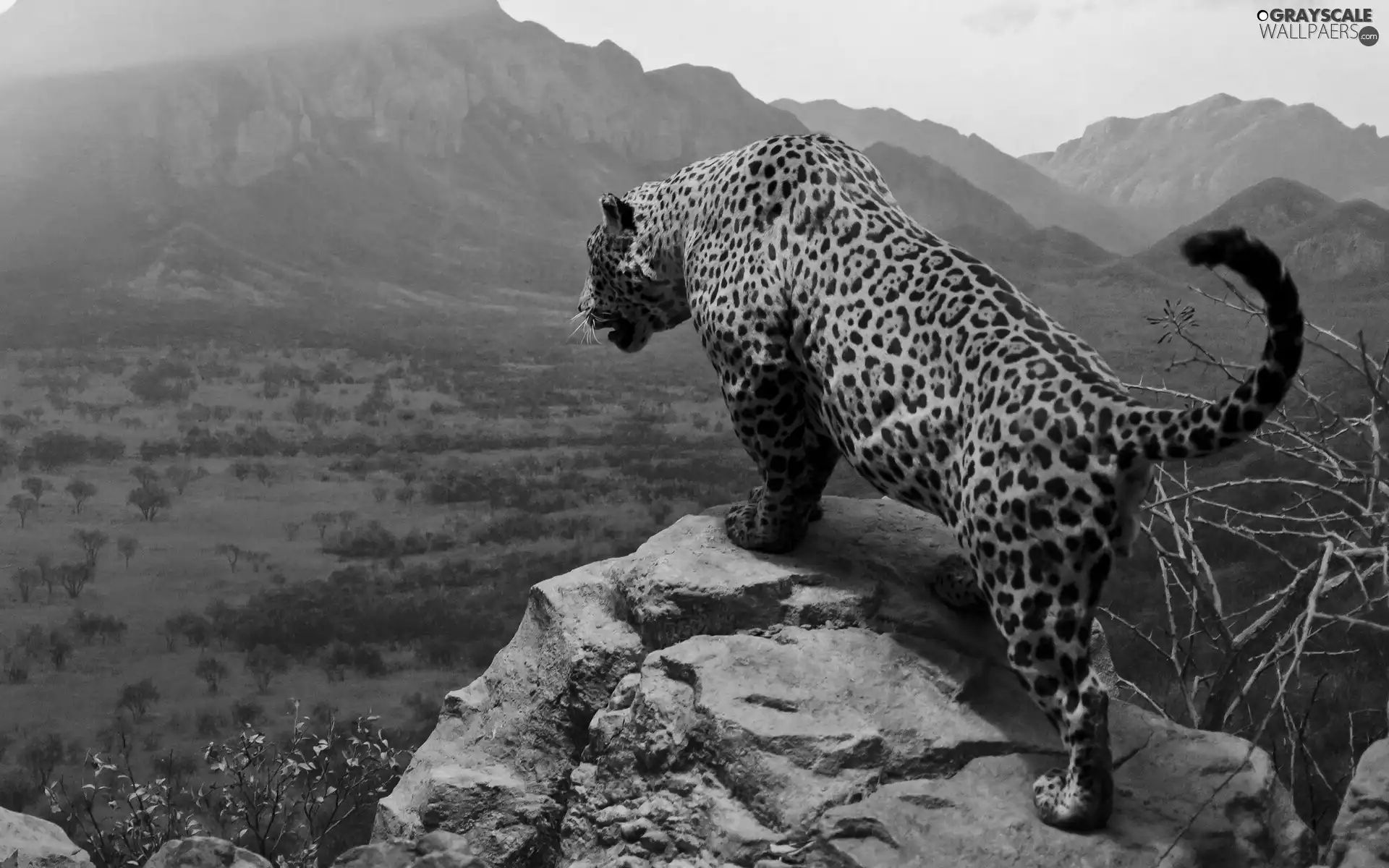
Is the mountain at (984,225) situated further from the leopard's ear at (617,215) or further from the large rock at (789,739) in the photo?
the large rock at (789,739)

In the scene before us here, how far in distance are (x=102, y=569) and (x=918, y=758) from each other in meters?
4.57

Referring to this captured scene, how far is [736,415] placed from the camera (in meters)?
3.57

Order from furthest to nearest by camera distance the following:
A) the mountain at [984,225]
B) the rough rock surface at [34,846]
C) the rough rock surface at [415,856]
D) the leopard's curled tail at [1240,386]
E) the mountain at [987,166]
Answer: the mountain at [984,225] → the mountain at [987,166] → the rough rock surface at [34,846] → the rough rock surface at [415,856] → the leopard's curled tail at [1240,386]

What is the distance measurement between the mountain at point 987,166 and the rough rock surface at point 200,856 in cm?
574

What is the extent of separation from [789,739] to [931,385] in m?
1.09

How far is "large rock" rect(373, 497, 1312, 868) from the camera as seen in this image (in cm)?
285

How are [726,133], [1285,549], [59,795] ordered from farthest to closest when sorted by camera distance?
[726,133] < [1285,549] < [59,795]

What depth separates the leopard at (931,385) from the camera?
8.63ft

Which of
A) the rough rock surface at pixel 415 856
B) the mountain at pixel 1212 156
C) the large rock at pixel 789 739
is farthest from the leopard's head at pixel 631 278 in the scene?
the mountain at pixel 1212 156

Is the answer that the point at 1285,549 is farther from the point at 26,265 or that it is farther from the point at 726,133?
the point at 26,265

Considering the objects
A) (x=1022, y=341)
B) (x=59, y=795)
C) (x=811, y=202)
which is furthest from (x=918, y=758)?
(x=59, y=795)

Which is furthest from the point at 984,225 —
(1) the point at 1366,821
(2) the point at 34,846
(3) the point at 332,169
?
(2) the point at 34,846

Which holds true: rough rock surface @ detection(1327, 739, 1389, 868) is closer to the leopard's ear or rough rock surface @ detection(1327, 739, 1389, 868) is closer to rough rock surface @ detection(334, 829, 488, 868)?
rough rock surface @ detection(334, 829, 488, 868)

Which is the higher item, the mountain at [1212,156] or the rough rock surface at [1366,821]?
the mountain at [1212,156]
